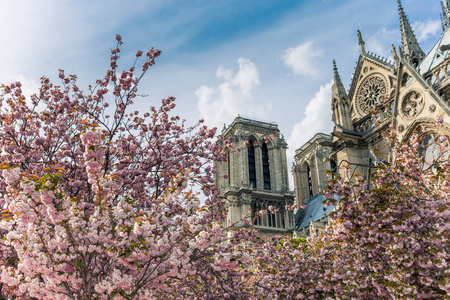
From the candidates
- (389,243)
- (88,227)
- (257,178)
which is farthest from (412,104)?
(257,178)

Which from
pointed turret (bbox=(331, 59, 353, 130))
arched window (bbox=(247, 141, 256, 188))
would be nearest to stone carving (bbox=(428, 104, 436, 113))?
pointed turret (bbox=(331, 59, 353, 130))

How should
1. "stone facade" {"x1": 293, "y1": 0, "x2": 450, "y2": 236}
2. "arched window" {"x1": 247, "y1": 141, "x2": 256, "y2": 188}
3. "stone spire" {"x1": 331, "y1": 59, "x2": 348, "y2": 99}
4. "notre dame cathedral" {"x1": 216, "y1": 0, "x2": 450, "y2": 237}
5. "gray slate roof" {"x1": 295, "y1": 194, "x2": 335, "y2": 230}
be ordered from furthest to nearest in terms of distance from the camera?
"arched window" {"x1": 247, "y1": 141, "x2": 256, "y2": 188} → "gray slate roof" {"x1": 295, "y1": 194, "x2": 335, "y2": 230} → "stone spire" {"x1": 331, "y1": 59, "x2": 348, "y2": 99} → "notre dame cathedral" {"x1": 216, "y1": 0, "x2": 450, "y2": 237} → "stone facade" {"x1": 293, "y1": 0, "x2": 450, "y2": 236}

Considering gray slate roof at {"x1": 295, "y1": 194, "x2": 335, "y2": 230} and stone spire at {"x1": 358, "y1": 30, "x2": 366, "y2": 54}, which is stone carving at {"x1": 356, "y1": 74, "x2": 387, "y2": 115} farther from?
gray slate roof at {"x1": 295, "y1": 194, "x2": 335, "y2": 230}

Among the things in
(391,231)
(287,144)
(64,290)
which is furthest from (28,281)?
(287,144)

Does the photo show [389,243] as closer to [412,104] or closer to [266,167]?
[412,104]

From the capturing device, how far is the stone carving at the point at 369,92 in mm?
27487

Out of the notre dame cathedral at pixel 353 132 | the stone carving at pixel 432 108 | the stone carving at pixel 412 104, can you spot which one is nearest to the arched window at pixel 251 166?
the notre dame cathedral at pixel 353 132

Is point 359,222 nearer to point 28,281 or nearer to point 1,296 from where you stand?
point 28,281

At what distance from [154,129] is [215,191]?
→ 3.10 meters

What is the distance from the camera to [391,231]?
312 inches

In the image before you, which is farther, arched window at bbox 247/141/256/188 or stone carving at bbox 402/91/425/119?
arched window at bbox 247/141/256/188

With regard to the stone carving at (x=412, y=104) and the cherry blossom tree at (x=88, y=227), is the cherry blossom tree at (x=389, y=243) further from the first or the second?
the stone carving at (x=412, y=104)

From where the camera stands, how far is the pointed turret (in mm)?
20719

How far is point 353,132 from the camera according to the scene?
19375mm
